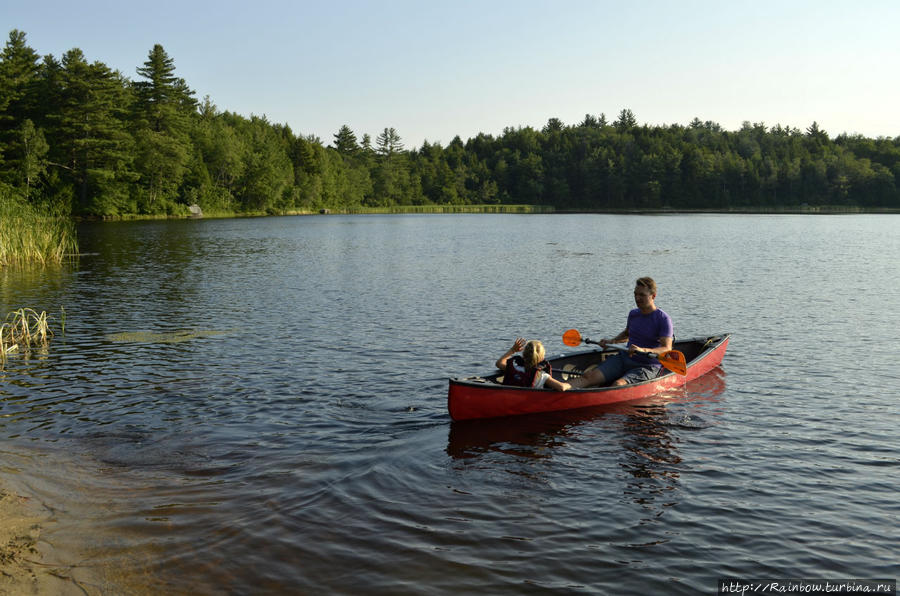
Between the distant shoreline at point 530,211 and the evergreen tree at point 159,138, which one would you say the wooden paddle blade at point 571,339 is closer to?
the evergreen tree at point 159,138

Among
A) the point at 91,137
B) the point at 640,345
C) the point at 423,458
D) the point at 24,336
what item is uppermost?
the point at 91,137

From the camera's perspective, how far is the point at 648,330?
11328 mm

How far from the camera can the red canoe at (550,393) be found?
31.1 feet

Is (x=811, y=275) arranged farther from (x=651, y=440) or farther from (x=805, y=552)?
(x=805, y=552)

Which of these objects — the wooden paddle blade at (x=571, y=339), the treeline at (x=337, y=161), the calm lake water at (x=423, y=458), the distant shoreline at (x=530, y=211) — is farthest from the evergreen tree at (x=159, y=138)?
the wooden paddle blade at (x=571, y=339)

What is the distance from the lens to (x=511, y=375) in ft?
33.1

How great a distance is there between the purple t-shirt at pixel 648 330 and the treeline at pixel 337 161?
31191 millimetres

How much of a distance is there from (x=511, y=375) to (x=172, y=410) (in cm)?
527

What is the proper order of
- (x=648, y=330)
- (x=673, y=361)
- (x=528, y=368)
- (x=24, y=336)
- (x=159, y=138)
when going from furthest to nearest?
(x=159, y=138), (x=24, y=336), (x=648, y=330), (x=673, y=361), (x=528, y=368)

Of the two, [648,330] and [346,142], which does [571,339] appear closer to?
[648,330]

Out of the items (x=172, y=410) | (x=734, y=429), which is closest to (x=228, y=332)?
(x=172, y=410)

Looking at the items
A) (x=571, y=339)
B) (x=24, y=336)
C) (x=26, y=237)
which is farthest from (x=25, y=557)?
(x=26, y=237)

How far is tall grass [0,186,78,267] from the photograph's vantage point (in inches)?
1009

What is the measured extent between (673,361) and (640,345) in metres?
0.65
